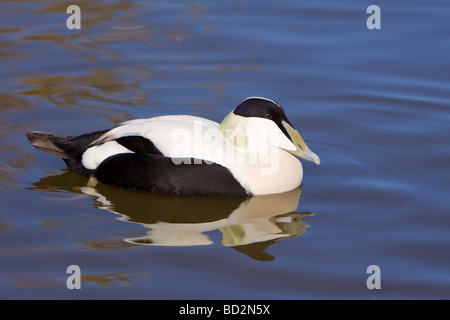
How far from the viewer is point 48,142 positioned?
21.7 feet

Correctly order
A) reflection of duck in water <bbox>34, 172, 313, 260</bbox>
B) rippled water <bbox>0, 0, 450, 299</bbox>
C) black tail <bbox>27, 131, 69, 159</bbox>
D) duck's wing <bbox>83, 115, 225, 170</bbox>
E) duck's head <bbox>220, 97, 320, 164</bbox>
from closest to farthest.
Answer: rippled water <bbox>0, 0, 450, 299</bbox> → reflection of duck in water <bbox>34, 172, 313, 260</bbox> → duck's wing <bbox>83, 115, 225, 170</bbox> → duck's head <bbox>220, 97, 320, 164</bbox> → black tail <bbox>27, 131, 69, 159</bbox>

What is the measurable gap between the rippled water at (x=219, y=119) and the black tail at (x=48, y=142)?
0.18 metres

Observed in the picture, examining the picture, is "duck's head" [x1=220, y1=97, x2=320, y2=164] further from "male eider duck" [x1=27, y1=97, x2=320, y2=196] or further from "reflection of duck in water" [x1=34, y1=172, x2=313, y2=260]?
"reflection of duck in water" [x1=34, y1=172, x2=313, y2=260]

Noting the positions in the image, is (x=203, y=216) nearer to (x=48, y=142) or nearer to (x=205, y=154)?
(x=205, y=154)

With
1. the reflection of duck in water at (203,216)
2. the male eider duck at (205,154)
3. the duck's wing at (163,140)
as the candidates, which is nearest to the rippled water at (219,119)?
the reflection of duck in water at (203,216)

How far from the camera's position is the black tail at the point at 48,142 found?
21.6 ft

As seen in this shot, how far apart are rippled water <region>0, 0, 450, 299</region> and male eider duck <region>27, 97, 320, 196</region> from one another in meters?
0.12

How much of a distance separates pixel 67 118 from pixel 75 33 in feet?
7.45

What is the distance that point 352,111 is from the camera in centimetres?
780

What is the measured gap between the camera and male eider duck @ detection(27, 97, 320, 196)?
6125 millimetres

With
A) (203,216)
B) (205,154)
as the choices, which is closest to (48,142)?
(205,154)

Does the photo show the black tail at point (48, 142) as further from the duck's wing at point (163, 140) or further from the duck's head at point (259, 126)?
the duck's head at point (259, 126)

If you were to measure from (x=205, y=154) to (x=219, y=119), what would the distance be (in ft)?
5.19

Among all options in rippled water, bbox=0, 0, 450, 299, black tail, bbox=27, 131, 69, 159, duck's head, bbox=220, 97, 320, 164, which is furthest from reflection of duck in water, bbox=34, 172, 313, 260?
duck's head, bbox=220, 97, 320, 164
